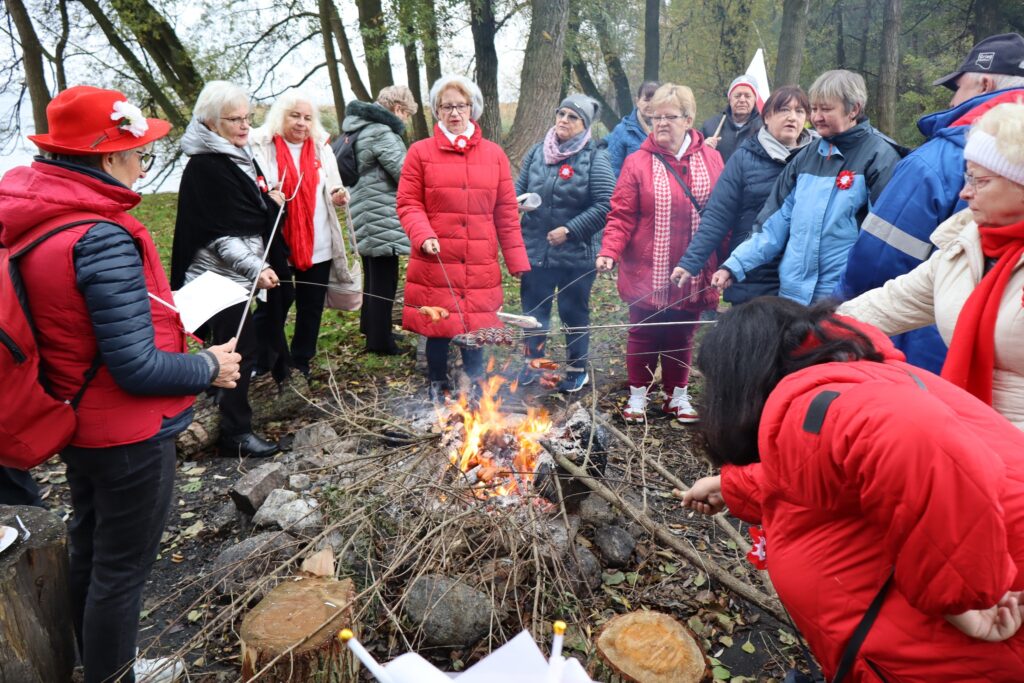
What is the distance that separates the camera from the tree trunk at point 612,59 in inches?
669

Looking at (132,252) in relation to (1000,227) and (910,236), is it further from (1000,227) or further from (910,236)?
(910,236)

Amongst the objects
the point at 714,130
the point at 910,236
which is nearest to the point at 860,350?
the point at 910,236

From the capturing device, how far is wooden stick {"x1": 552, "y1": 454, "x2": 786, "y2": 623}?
283 cm

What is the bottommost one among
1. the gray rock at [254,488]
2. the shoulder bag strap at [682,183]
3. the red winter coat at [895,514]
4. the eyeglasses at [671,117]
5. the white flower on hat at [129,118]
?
the gray rock at [254,488]

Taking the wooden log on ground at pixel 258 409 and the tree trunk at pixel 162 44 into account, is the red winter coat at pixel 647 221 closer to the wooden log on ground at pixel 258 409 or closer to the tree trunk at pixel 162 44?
the wooden log on ground at pixel 258 409

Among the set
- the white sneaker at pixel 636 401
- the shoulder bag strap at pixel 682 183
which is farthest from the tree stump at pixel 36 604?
the shoulder bag strap at pixel 682 183

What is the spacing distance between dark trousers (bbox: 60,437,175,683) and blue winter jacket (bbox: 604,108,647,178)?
539 centimetres

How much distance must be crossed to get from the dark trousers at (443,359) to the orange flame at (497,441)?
2.31 feet

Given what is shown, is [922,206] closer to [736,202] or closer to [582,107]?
[736,202]

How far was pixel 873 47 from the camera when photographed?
18312 mm

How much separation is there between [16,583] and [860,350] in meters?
2.91

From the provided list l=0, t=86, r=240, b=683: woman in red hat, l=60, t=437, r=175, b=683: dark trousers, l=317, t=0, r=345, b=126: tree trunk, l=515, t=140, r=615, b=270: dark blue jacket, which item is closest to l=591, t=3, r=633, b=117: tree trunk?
l=317, t=0, r=345, b=126: tree trunk

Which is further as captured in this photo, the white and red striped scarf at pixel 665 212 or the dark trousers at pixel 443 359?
the white and red striped scarf at pixel 665 212

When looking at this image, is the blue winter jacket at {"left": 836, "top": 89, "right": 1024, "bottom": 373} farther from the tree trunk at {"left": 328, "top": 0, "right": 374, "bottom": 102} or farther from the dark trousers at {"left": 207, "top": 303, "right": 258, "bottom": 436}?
the tree trunk at {"left": 328, "top": 0, "right": 374, "bottom": 102}
